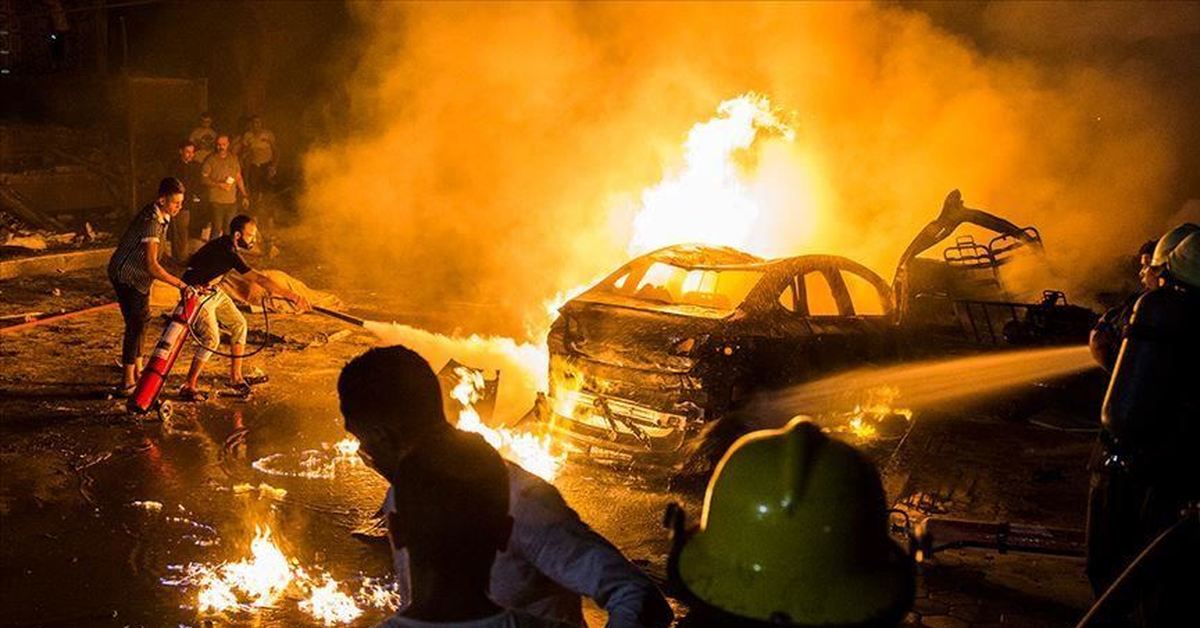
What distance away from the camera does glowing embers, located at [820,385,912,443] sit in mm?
8992

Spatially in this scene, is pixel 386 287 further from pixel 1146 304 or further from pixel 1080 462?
pixel 1146 304

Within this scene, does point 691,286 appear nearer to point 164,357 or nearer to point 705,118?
point 164,357

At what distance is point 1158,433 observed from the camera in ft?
14.1

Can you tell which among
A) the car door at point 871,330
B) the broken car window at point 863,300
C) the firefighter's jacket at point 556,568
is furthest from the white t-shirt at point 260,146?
the firefighter's jacket at point 556,568

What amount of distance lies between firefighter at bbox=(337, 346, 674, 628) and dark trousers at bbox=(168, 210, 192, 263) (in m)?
13.7

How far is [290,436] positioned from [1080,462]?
266 inches

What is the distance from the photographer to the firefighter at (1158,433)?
167 inches

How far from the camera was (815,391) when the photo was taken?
8562 mm

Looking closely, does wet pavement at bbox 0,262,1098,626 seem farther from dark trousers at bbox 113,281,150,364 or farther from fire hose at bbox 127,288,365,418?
dark trousers at bbox 113,281,150,364

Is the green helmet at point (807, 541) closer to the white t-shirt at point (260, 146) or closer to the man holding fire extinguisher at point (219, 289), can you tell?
the man holding fire extinguisher at point (219, 289)

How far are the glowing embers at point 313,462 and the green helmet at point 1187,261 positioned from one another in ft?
17.7

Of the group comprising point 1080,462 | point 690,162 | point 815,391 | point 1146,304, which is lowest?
point 1080,462

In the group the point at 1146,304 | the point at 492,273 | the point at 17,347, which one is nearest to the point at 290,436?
the point at 17,347

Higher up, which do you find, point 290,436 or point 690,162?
point 690,162
